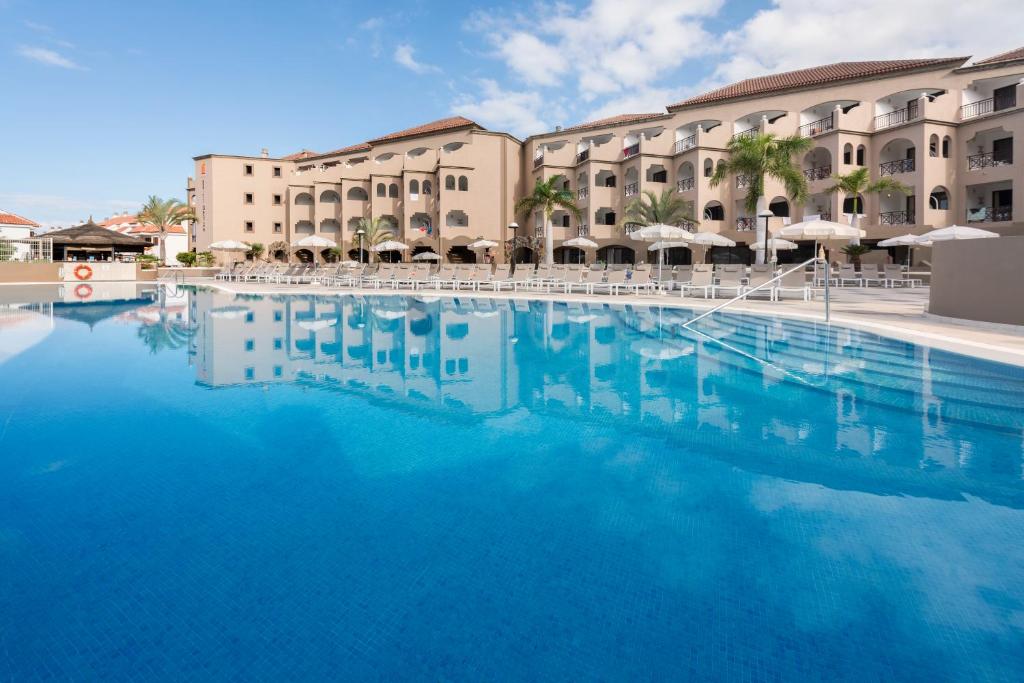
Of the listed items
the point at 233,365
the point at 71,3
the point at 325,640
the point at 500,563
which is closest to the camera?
the point at 325,640

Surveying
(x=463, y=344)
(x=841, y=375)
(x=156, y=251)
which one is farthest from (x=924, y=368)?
(x=156, y=251)

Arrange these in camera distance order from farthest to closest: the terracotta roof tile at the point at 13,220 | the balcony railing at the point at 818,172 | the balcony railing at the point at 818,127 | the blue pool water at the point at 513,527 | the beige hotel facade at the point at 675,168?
the terracotta roof tile at the point at 13,220 < the balcony railing at the point at 818,127 < the balcony railing at the point at 818,172 < the beige hotel facade at the point at 675,168 < the blue pool water at the point at 513,527

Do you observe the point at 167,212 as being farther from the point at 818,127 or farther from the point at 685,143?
the point at 818,127

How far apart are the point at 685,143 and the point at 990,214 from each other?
15566mm

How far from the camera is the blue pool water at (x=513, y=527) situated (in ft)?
7.60

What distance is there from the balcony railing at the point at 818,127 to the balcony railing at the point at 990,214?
8.09m

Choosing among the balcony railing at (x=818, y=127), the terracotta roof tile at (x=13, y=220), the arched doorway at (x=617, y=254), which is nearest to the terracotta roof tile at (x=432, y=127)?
the arched doorway at (x=617, y=254)

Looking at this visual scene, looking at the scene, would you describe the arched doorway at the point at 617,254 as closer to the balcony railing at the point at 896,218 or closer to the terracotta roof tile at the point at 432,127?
the terracotta roof tile at the point at 432,127

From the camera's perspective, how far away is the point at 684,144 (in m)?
35.6

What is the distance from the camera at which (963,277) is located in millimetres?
12203

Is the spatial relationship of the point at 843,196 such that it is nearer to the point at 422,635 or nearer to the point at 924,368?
the point at 924,368

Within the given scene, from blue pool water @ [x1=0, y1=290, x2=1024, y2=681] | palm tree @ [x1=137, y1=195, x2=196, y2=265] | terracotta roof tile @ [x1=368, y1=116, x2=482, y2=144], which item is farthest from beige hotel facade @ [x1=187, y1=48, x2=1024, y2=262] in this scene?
blue pool water @ [x1=0, y1=290, x2=1024, y2=681]

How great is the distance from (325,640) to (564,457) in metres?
2.54

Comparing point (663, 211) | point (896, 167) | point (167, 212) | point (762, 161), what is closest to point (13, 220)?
point (167, 212)
